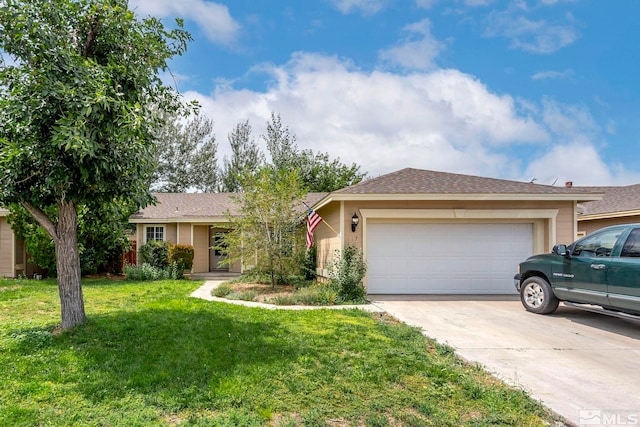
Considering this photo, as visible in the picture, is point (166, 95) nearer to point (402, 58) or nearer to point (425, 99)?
point (402, 58)

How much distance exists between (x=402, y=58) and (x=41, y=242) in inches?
526

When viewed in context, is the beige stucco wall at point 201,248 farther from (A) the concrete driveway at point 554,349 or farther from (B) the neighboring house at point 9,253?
(A) the concrete driveway at point 554,349

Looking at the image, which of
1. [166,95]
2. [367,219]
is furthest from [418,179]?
[166,95]

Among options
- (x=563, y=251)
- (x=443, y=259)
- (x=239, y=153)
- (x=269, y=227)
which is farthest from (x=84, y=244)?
(x=239, y=153)

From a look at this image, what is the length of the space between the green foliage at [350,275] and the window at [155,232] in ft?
30.3

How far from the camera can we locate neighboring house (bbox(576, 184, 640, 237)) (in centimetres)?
1155

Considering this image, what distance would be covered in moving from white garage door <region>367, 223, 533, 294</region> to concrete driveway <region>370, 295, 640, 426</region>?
1.11m

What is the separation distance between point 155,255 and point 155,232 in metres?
2.03

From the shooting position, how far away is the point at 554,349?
4.96 m

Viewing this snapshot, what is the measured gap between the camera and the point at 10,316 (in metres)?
6.54

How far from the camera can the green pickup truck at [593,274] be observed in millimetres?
5547

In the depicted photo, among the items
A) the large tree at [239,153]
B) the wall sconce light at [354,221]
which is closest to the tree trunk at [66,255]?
the wall sconce light at [354,221]

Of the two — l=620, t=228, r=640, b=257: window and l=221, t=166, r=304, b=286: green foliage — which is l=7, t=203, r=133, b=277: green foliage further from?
l=620, t=228, r=640, b=257: window

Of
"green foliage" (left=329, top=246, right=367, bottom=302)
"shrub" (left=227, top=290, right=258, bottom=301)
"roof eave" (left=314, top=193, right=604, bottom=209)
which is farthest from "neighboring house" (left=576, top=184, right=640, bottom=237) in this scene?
"shrub" (left=227, top=290, right=258, bottom=301)
